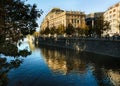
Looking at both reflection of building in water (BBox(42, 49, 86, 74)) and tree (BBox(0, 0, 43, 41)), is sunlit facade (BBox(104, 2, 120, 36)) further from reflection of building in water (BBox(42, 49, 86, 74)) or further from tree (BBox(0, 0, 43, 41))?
tree (BBox(0, 0, 43, 41))

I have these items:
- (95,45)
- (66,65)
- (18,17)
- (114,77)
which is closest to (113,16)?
(95,45)

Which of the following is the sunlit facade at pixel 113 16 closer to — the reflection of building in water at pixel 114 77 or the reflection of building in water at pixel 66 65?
the reflection of building in water at pixel 66 65

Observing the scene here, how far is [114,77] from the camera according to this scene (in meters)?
42.8

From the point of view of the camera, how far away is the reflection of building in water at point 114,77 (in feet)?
127

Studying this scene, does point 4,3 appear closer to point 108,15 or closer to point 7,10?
point 7,10

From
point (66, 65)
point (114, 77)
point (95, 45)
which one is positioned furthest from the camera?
point (95, 45)

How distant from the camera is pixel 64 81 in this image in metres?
40.0

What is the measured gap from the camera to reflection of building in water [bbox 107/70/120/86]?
38806mm

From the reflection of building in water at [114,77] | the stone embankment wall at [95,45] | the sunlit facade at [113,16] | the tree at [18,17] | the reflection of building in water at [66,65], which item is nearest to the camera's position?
the tree at [18,17]

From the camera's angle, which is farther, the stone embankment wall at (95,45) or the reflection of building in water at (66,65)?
the stone embankment wall at (95,45)

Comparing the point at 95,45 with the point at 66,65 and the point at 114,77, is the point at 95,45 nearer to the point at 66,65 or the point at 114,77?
the point at 66,65

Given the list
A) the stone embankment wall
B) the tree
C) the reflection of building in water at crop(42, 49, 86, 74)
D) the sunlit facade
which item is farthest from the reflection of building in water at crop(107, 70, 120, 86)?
the sunlit facade

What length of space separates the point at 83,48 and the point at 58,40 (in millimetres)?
46948

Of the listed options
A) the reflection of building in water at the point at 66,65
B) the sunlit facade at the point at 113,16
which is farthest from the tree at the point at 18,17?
the sunlit facade at the point at 113,16
